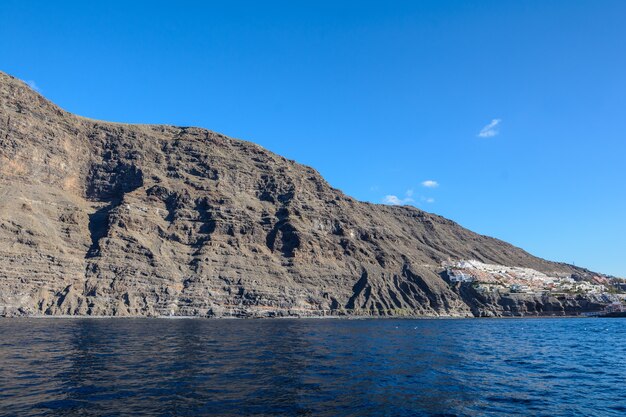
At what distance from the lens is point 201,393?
25109 millimetres

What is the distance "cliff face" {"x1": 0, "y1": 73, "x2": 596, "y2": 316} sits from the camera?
430ft

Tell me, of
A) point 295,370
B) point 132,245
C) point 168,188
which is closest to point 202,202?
point 168,188

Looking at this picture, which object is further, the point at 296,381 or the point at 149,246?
the point at 149,246

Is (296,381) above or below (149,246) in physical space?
below

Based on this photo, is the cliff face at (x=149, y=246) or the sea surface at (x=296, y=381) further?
the cliff face at (x=149, y=246)

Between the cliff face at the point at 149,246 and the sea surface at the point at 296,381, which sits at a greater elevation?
the cliff face at the point at 149,246

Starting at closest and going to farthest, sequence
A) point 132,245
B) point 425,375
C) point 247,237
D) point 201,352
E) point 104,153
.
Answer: point 425,375
point 201,352
point 132,245
point 247,237
point 104,153

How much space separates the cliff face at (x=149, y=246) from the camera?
5162 inches

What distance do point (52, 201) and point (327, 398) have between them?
159 meters

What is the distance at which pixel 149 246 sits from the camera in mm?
154625

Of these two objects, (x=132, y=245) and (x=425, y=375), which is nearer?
(x=425, y=375)

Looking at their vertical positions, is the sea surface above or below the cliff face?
below

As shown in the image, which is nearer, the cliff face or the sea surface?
the sea surface

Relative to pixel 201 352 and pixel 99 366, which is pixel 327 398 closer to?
pixel 99 366
